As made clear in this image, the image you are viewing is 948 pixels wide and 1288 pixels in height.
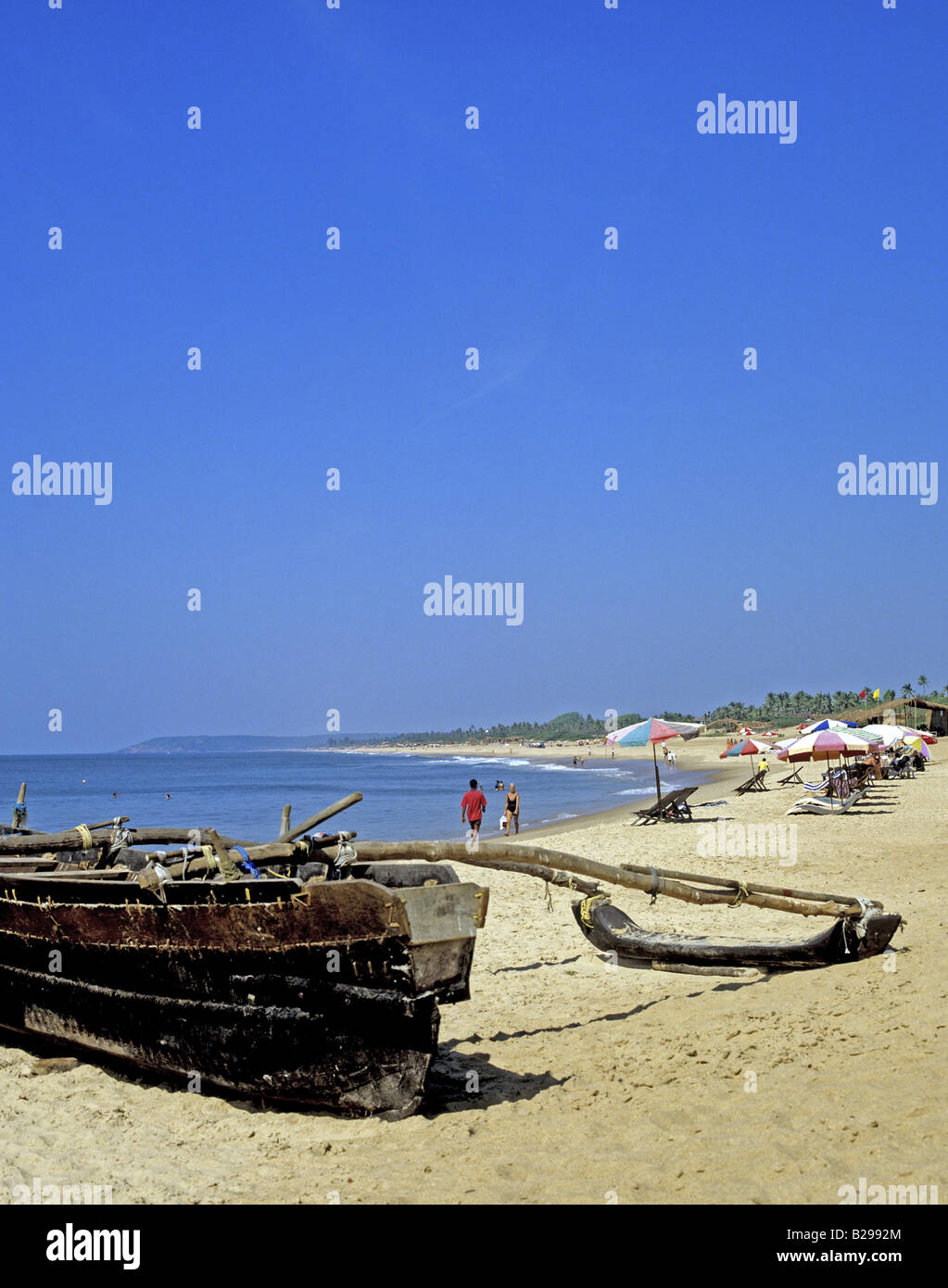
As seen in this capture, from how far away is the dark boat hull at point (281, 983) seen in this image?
15.7ft

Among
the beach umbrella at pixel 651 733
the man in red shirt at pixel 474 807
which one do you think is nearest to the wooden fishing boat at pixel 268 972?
the man in red shirt at pixel 474 807

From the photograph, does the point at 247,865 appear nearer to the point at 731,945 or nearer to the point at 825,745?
the point at 731,945

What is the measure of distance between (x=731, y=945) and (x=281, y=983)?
169 inches

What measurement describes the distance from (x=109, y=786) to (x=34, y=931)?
67605 mm

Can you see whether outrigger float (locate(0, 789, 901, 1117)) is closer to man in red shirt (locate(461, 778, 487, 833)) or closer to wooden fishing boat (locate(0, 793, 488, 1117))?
wooden fishing boat (locate(0, 793, 488, 1117))

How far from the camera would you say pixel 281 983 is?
5.10 metres

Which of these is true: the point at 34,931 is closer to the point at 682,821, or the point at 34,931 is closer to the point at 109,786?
the point at 682,821

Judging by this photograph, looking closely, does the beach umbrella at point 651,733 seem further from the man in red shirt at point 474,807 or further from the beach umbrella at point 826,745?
the beach umbrella at point 826,745

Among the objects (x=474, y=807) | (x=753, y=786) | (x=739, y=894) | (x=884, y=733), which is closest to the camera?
(x=739, y=894)

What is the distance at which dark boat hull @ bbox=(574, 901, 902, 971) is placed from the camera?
700 cm

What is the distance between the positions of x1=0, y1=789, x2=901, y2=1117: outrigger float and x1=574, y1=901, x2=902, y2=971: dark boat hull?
0.02m

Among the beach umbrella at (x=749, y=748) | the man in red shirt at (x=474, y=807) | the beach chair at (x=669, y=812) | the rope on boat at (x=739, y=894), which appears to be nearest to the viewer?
the rope on boat at (x=739, y=894)

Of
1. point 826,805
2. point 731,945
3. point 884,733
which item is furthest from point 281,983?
point 884,733
